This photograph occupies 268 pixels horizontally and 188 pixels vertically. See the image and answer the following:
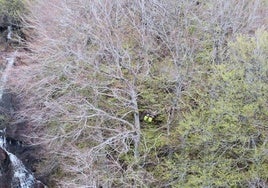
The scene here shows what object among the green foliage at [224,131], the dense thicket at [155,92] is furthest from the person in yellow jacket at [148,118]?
the green foliage at [224,131]

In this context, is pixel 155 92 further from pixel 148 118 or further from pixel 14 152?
pixel 14 152

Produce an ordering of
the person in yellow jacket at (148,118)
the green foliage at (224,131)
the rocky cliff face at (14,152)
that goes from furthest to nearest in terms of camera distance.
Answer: the rocky cliff face at (14,152)
the person in yellow jacket at (148,118)
the green foliage at (224,131)

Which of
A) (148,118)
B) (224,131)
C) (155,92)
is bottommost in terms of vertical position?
(148,118)

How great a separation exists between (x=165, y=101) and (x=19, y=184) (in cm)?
680

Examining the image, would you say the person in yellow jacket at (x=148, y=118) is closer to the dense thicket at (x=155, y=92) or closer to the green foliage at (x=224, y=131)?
the dense thicket at (x=155, y=92)

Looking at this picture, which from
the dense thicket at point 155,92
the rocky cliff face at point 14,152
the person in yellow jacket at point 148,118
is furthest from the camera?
the rocky cliff face at point 14,152

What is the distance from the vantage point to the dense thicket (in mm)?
10727

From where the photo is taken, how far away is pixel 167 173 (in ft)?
→ 38.7

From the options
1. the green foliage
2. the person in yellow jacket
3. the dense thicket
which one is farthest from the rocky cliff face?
A: the green foliage

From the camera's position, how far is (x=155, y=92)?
1258 centimetres

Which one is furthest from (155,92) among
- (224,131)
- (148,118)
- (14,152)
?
(14,152)

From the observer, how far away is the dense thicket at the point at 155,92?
10.7m

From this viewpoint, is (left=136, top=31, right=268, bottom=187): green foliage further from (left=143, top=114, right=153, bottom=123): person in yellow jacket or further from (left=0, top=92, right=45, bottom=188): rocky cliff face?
(left=0, top=92, right=45, bottom=188): rocky cliff face

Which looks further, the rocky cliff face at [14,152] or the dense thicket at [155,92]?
the rocky cliff face at [14,152]
